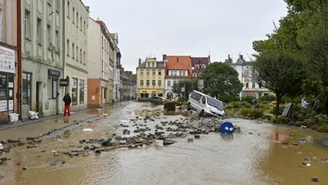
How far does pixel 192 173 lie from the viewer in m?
8.23

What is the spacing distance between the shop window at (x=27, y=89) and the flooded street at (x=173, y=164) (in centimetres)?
800

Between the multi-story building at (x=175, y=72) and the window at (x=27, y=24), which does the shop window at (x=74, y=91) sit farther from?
the multi-story building at (x=175, y=72)

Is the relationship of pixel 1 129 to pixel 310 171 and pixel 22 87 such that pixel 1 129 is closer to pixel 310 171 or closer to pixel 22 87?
pixel 22 87

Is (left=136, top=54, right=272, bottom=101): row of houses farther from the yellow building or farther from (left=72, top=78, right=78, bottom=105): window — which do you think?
(left=72, top=78, right=78, bottom=105): window

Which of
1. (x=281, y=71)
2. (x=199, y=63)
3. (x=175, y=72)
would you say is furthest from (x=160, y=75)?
(x=281, y=71)

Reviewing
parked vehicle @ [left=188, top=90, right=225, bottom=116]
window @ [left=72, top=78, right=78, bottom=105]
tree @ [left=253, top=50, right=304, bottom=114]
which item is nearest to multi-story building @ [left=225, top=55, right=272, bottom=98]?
parked vehicle @ [left=188, top=90, right=225, bottom=116]

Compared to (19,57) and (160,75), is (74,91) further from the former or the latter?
(160,75)

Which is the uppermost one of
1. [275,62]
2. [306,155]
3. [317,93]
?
[275,62]

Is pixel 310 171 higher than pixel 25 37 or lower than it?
lower

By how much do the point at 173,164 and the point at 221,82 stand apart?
51.0 meters

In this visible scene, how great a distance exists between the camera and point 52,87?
25.9 m

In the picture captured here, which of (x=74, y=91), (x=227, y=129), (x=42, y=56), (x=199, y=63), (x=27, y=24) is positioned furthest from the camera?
(x=199, y=63)

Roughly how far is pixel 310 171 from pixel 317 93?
19.0 meters

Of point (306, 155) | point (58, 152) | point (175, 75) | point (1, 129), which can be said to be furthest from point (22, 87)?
point (175, 75)
